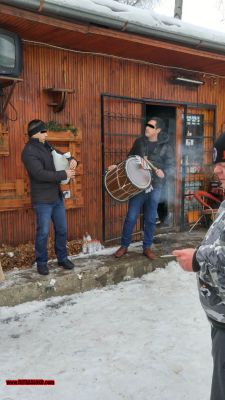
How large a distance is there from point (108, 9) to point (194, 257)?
12.2ft

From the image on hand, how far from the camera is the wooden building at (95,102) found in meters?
5.01

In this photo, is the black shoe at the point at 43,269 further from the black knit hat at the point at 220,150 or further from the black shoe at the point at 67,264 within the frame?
the black knit hat at the point at 220,150

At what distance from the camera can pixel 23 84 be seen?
5.14 metres

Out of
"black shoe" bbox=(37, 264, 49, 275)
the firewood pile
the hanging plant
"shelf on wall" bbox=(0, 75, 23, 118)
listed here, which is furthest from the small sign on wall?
"black shoe" bbox=(37, 264, 49, 275)

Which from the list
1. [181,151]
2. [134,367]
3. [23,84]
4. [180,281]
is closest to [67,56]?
[23,84]

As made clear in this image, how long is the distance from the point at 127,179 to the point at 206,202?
3348mm

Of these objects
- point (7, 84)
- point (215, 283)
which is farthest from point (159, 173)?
point (215, 283)

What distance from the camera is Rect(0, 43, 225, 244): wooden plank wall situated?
16.9 feet

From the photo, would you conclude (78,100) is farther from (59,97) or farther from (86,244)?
(86,244)

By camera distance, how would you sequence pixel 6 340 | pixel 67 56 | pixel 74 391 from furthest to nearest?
pixel 67 56 < pixel 6 340 < pixel 74 391

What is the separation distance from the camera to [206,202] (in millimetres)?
8039

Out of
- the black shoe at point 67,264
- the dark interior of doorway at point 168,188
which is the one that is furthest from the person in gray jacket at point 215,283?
the dark interior of doorway at point 168,188

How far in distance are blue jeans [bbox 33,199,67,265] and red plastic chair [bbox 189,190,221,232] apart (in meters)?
3.37

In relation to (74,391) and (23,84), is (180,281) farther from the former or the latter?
(23,84)
